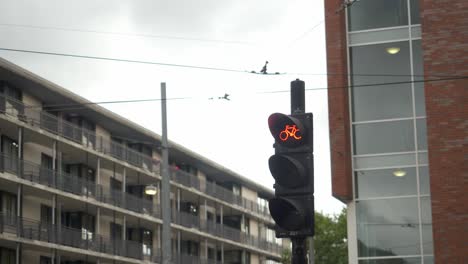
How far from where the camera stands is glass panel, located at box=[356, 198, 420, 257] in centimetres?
2577

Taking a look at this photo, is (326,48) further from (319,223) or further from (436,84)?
(319,223)

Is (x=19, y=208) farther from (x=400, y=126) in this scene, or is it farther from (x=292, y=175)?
(x=292, y=175)

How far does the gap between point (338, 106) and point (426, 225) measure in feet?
13.2

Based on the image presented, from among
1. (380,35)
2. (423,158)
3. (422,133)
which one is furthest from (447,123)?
(380,35)

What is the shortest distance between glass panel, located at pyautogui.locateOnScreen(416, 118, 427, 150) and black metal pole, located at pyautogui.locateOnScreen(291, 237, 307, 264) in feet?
60.1

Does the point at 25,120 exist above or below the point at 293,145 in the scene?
above

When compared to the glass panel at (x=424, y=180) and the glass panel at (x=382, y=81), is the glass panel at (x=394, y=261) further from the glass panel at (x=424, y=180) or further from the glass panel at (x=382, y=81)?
the glass panel at (x=382, y=81)

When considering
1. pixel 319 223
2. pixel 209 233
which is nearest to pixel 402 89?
pixel 319 223

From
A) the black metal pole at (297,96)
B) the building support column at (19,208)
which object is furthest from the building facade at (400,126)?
the building support column at (19,208)

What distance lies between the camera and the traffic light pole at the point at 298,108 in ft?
27.7

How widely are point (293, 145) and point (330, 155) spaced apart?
18.3 m

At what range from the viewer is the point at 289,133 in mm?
8648

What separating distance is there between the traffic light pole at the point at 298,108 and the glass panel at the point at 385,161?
17747mm

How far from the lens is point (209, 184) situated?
249 feet
